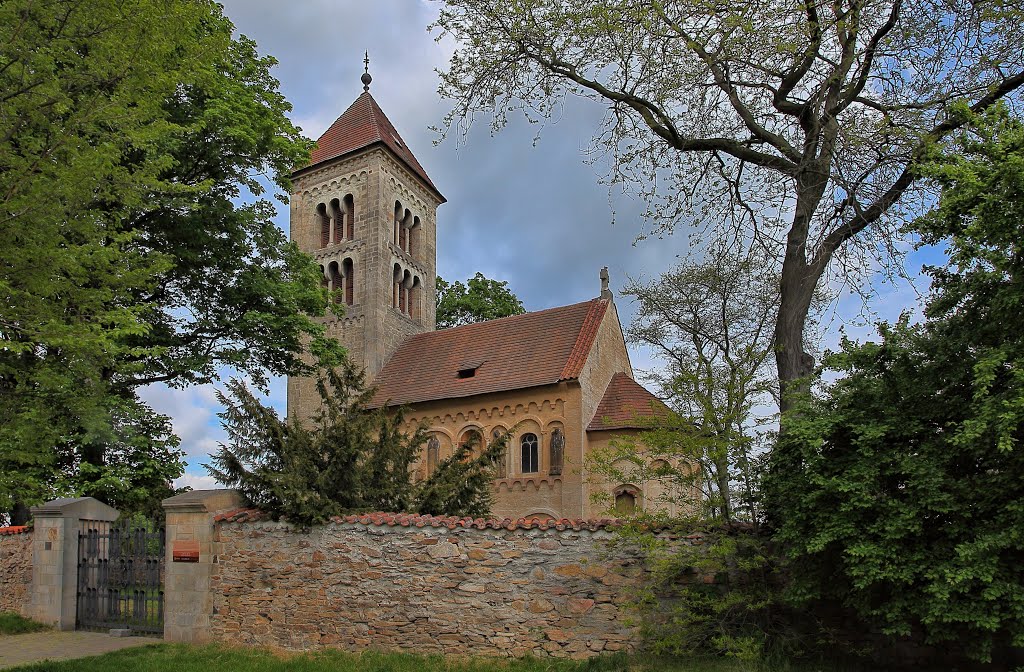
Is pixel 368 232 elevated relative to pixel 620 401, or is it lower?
elevated

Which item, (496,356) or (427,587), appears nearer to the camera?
(427,587)

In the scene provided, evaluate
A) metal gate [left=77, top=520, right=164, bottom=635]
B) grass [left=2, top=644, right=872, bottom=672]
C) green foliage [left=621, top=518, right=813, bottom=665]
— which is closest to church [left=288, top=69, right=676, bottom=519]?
metal gate [left=77, top=520, right=164, bottom=635]

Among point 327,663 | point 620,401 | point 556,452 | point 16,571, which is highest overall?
point 620,401

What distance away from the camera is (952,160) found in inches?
298

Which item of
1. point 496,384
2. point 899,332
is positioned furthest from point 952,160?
point 496,384

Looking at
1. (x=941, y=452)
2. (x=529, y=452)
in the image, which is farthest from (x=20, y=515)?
(x=941, y=452)

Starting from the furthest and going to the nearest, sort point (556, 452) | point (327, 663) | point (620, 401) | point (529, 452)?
point (620, 401)
point (529, 452)
point (556, 452)
point (327, 663)

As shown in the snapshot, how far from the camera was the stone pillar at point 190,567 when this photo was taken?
1093 centimetres

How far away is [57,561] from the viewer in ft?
41.1

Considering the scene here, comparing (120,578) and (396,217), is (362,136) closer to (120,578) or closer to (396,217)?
(396,217)

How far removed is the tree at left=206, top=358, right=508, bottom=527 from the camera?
10.7m

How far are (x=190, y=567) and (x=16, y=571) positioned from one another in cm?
530

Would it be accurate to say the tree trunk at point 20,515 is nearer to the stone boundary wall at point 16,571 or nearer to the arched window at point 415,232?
the stone boundary wall at point 16,571

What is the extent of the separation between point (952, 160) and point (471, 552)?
7334 millimetres
